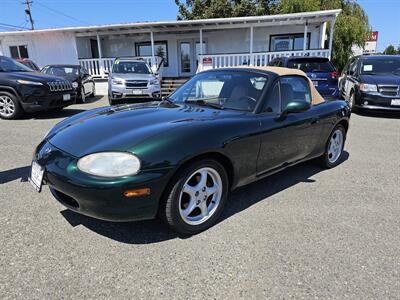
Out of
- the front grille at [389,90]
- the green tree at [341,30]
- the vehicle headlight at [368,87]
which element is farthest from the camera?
the green tree at [341,30]

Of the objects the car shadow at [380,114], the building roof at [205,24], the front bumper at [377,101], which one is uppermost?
the building roof at [205,24]

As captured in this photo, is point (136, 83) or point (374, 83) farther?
point (136, 83)

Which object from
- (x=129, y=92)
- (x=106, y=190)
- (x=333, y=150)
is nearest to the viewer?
(x=106, y=190)

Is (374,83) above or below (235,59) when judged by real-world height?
below

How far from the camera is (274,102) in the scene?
3389 millimetres

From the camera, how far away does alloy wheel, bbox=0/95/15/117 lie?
8.12 m

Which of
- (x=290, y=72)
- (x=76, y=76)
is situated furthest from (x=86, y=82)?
(x=290, y=72)

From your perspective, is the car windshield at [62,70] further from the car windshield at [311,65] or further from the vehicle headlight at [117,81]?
the car windshield at [311,65]

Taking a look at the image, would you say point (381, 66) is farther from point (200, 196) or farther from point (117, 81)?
point (200, 196)

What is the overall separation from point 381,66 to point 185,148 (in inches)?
378

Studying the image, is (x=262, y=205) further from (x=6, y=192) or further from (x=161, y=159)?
(x=6, y=192)

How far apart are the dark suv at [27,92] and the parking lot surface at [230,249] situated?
4.72 metres

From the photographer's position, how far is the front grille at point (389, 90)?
864cm

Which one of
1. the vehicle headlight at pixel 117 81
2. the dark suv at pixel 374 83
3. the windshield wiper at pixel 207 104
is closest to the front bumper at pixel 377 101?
the dark suv at pixel 374 83
